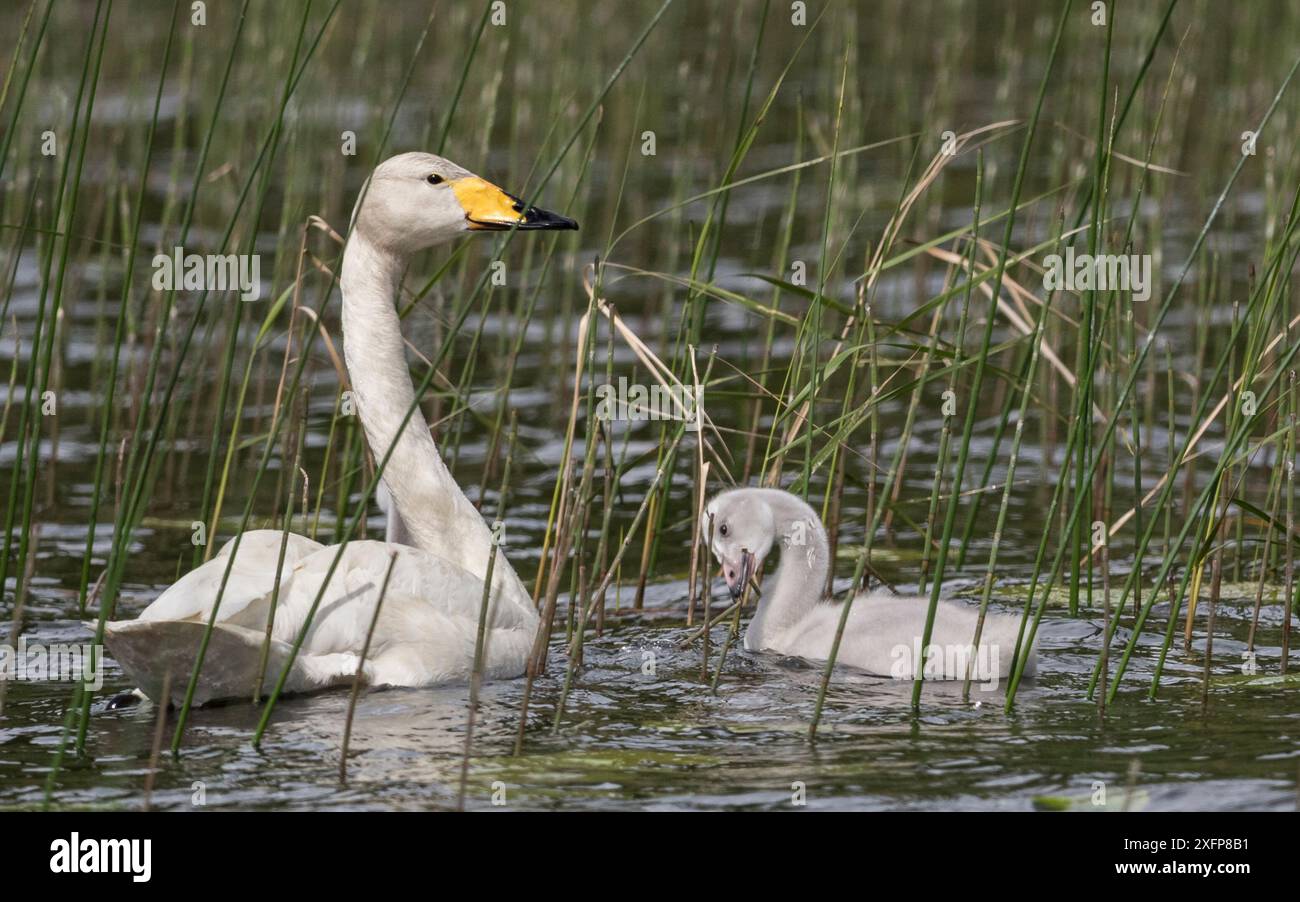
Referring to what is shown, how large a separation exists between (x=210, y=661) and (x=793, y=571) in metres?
2.25

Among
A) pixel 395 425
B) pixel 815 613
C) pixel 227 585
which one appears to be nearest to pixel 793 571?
pixel 815 613

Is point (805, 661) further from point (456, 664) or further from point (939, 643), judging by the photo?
point (456, 664)

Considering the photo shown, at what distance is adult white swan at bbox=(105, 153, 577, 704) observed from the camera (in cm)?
600

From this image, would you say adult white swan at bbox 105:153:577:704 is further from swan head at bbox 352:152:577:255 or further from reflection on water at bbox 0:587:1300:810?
reflection on water at bbox 0:587:1300:810

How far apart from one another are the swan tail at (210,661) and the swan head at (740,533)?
1.50m

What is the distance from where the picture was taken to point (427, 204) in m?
7.30

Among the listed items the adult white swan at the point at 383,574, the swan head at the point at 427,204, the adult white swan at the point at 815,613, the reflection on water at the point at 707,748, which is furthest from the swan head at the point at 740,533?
the swan head at the point at 427,204

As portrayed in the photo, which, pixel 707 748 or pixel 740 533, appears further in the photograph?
pixel 740 533

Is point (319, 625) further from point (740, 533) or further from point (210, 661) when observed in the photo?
point (740, 533)

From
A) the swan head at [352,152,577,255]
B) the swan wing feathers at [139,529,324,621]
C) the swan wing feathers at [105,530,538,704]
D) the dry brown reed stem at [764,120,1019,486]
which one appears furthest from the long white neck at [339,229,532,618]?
the dry brown reed stem at [764,120,1019,486]

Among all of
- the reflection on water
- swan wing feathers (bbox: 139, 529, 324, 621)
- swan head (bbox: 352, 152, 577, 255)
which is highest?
swan head (bbox: 352, 152, 577, 255)

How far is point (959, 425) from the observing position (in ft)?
34.4

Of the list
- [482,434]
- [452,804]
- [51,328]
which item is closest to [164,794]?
[452,804]
